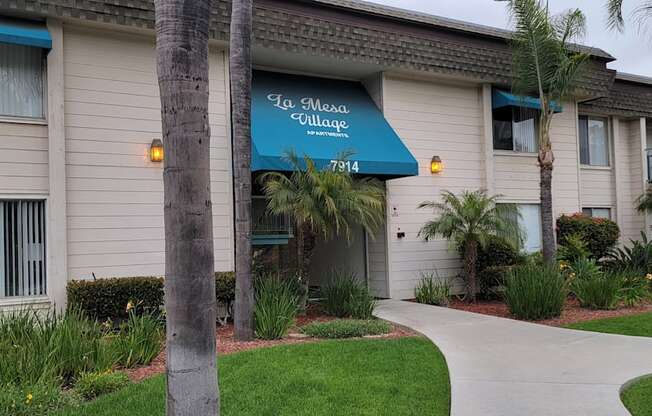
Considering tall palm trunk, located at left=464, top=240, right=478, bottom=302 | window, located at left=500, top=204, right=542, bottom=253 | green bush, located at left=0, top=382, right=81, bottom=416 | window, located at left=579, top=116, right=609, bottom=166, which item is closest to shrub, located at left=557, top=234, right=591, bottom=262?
window, located at left=500, top=204, right=542, bottom=253

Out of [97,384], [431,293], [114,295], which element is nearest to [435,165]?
[431,293]

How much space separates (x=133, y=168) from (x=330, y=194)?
3.83 m

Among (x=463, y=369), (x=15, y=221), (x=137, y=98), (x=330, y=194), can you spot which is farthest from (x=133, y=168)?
(x=463, y=369)

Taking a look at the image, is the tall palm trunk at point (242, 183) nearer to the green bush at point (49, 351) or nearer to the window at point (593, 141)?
the green bush at point (49, 351)

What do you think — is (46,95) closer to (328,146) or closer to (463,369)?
(328,146)

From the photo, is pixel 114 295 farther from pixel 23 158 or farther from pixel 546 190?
pixel 546 190

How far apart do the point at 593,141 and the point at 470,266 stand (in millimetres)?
8183

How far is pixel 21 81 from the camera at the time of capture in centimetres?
1030

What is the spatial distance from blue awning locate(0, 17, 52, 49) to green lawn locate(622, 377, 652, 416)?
9.91 meters

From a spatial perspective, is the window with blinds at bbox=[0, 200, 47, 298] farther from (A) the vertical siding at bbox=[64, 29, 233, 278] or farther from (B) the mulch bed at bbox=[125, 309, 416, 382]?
(B) the mulch bed at bbox=[125, 309, 416, 382]

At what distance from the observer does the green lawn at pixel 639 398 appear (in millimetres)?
5340

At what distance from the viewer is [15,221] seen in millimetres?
10023

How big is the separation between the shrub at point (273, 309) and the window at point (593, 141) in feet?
41.0

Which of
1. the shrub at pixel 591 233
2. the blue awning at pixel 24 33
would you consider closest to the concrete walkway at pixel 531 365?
Answer: the shrub at pixel 591 233
